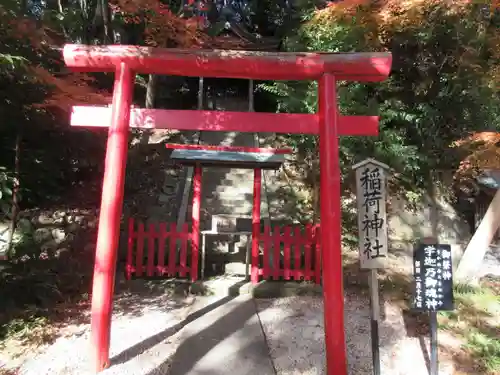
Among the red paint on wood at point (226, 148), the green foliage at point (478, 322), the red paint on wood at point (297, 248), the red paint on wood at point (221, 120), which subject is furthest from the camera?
the red paint on wood at point (226, 148)

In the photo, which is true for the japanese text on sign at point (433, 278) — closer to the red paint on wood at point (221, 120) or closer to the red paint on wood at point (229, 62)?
the red paint on wood at point (221, 120)

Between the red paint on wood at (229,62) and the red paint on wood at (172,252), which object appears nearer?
the red paint on wood at (229,62)

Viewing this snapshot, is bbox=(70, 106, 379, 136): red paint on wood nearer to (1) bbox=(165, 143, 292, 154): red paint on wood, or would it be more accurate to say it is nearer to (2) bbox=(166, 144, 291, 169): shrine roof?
(2) bbox=(166, 144, 291, 169): shrine roof

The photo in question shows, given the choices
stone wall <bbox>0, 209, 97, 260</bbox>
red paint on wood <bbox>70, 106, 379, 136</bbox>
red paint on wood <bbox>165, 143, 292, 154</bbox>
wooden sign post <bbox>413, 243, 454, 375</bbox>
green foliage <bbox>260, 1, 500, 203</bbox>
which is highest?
green foliage <bbox>260, 1, 500, 203</bbox>

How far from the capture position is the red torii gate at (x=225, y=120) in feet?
12.7

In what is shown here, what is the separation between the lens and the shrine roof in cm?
662

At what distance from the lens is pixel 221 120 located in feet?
14.1

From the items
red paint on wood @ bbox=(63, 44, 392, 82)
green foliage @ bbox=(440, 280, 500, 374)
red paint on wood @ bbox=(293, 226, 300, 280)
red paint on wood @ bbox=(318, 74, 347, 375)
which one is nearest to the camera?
red paint on wood @ bbox=(318, 74, 347, 375)

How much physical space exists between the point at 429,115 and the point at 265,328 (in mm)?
7145

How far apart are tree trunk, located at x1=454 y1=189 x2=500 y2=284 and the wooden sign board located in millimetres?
4009

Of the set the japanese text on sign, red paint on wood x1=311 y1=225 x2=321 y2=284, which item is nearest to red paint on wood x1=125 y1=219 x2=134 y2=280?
red paint on wood x1=311 y1=225 x2=321 y2=284

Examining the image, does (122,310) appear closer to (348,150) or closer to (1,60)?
(1,60)

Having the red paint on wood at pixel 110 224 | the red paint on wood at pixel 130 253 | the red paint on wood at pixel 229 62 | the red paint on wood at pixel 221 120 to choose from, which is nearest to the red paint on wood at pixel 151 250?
the red paint on wood at pixel 130 253

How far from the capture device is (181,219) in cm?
830
